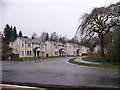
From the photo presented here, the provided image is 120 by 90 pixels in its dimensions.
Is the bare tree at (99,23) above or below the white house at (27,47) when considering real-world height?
above

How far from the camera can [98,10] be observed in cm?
1902

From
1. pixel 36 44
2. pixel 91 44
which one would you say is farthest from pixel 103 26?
pixel 36 44

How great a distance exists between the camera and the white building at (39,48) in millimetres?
36469

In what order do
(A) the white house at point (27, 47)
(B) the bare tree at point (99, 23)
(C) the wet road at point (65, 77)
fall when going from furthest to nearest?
1. (A) the white house at point (27, 47)
2. (B) the bare tree at point (99, 23)
3. (C) the wet road at point (65, 77)

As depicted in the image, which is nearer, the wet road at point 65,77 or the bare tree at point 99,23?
the wet road at point 65,77

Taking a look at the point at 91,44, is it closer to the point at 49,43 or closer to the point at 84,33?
the point at 84,33

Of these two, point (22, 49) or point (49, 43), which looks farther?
point (49, 43)

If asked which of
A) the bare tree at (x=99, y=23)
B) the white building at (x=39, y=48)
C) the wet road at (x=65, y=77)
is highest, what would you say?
the bare tree at (x=99, y=23)

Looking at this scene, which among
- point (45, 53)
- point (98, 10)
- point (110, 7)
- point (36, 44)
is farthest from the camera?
point (45, 53)

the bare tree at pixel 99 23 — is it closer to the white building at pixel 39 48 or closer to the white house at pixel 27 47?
the white building at pixel 39 48

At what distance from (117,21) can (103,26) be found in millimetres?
2491

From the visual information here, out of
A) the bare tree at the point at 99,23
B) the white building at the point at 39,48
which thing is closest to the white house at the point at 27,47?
the white building at the point at 39,48

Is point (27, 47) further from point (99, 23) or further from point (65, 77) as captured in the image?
point (65, 77)

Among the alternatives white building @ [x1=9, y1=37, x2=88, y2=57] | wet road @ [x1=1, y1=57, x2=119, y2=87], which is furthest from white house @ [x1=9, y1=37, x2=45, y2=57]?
wet road @ [x1=1, y1=57, x2=119, y2=87]
